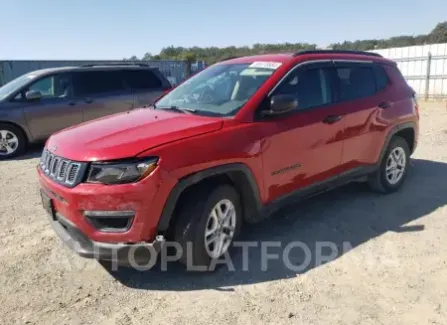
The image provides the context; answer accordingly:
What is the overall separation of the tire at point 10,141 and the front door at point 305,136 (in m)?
6.47

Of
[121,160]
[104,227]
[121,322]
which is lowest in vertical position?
[121,322]

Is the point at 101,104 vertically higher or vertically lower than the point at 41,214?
higher

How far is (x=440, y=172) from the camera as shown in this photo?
6516mm

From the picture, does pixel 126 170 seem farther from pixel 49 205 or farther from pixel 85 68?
pixel 85 68

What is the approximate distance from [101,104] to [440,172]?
22.2 feet

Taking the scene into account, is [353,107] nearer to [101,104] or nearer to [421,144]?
[421,144]

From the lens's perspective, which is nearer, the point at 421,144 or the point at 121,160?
Answer: the point at 121,160

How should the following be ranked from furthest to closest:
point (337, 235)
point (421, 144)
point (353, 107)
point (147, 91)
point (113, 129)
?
point (147, 91) → point (421, 144) → point (353, 107) → point (337, 235) → point (113, 129)

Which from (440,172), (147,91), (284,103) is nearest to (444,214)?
(440,172)

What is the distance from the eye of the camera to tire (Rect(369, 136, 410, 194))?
208 inches

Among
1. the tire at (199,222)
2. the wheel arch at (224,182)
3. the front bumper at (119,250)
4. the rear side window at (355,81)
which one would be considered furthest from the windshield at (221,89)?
the front bumper at (119,250)

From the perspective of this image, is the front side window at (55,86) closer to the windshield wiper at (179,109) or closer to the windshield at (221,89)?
the windshield at (221,89)

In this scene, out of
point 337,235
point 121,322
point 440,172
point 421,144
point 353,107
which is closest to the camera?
point 121,322

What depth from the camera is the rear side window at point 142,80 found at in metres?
9.70
